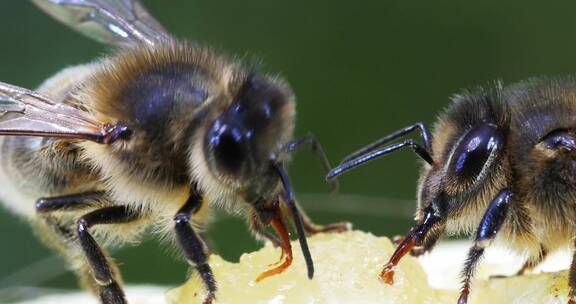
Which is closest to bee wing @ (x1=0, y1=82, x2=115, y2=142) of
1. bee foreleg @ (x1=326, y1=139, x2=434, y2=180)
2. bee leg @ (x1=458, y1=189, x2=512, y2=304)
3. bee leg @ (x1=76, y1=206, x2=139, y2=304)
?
bee leg @ (x1=76, y1=206, x2=139, y2=304)

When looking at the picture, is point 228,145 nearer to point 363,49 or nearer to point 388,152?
point 388,152

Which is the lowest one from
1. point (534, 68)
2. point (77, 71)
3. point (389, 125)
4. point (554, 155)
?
point (389, 125)

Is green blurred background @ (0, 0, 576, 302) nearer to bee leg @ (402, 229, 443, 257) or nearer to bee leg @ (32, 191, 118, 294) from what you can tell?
bee leg @ (32, 191, 118, 294)

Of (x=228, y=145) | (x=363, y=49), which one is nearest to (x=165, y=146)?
(x=228, y=145)

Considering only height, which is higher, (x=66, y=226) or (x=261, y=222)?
(x=261, y=222)

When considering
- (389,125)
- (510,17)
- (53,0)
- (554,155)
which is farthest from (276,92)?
(510,17)

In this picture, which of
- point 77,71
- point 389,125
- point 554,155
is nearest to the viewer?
point 554,155

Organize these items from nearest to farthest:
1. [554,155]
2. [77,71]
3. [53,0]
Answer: [554,155] → [77,71] → [53,0]

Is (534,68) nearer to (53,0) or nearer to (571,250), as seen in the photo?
(53,0)
